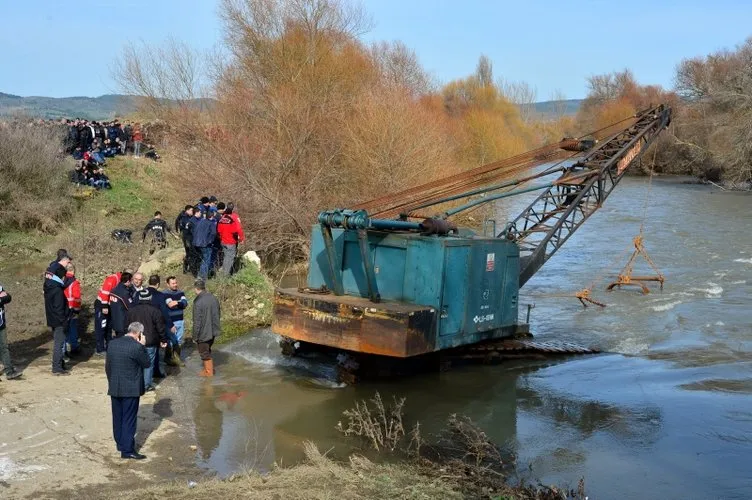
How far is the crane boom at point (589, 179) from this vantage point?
1534 cm

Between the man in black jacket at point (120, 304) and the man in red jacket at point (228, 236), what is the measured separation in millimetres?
4651

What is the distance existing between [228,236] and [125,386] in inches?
308

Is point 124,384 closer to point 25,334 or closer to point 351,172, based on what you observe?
point 25,334

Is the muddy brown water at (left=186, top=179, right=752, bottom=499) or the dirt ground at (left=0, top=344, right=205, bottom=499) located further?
the muddy brown water at (left=186, top=179, right=752, bottom=499)

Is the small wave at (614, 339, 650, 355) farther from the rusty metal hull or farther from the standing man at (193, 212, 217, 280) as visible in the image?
the standing man at (193, 212, 217, 280)

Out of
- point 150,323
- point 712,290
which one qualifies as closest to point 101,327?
point 150,323

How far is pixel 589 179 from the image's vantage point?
52.4ft

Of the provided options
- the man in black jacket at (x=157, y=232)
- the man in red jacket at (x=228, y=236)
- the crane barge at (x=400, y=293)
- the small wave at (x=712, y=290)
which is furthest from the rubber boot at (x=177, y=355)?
the small wave at (x=712, y=290)

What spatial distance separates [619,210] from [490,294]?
2708 cm

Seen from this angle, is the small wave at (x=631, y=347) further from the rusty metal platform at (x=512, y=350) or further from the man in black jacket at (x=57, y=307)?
the man in black jacket at (x=57, y=307)

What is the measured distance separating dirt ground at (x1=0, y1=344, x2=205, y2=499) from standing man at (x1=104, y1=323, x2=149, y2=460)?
0.20 meters

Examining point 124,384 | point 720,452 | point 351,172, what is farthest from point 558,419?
point 351,172

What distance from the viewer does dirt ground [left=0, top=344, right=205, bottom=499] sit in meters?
7.30

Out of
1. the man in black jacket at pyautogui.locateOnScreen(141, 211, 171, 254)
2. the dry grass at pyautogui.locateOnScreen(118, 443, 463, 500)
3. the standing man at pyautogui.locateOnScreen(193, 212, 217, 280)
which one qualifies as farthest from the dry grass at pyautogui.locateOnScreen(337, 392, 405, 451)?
the man in black jacket at pyautogui.locateOnScreen(141, 211, 171, 254)
